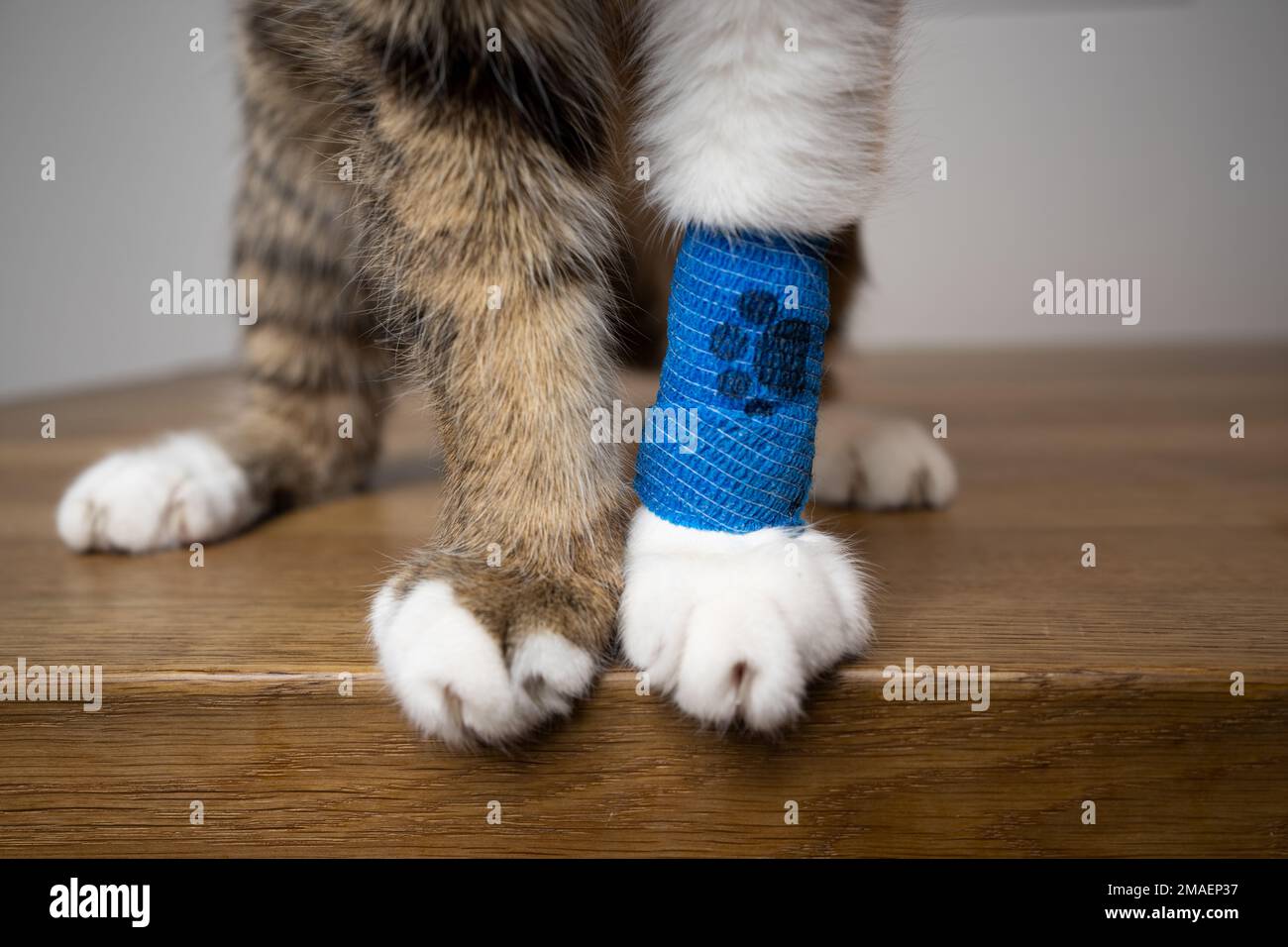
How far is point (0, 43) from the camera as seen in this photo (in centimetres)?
191

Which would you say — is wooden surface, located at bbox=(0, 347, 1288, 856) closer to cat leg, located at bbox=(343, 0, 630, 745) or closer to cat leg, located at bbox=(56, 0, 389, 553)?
cat leg, located at bbox=(343, 0, 630, 745)

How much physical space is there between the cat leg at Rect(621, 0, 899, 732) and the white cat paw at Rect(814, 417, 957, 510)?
0.38m

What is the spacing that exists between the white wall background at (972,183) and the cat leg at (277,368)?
1.04m

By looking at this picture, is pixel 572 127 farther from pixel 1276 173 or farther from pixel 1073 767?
pixel 1276 173

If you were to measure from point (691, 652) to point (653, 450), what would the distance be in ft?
0.56
